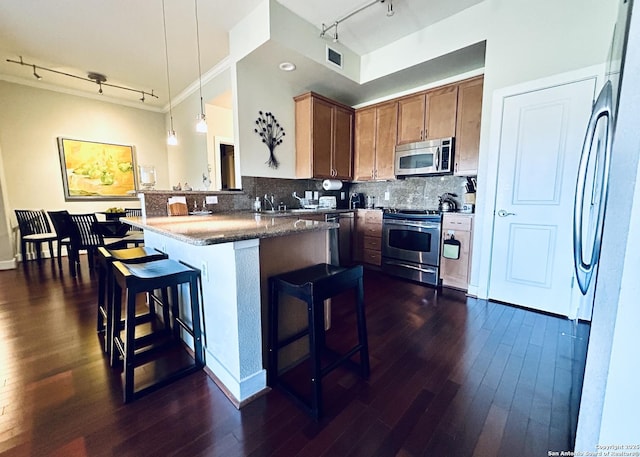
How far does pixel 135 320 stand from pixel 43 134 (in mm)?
4796

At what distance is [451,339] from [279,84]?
3535mm

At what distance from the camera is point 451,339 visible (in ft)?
6.52

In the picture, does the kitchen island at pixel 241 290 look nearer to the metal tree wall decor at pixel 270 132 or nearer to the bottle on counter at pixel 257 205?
the bottle on counter at pixel 257 205

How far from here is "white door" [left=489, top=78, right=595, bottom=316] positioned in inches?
88.5

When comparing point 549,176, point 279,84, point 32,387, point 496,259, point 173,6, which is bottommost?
point 32,387

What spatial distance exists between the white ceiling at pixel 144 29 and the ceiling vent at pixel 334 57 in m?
0.17

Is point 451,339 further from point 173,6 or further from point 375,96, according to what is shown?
point 173,6

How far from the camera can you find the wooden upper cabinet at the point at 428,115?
3.17m

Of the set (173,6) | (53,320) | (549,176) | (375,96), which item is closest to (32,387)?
(53,320)

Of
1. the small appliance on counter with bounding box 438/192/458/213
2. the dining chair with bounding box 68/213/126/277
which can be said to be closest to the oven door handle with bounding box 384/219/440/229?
the small appliance on counter with bounding box 438/192/458/213

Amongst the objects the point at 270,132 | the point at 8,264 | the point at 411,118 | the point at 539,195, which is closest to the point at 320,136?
the point at 270,132

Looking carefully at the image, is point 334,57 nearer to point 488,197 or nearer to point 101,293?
point 488,197

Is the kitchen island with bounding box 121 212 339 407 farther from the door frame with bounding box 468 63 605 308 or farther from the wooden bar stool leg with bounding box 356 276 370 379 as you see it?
the door frame with bounding box 468 63 605 308

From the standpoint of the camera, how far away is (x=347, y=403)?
1.38 meters
